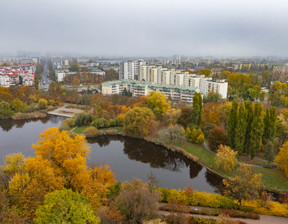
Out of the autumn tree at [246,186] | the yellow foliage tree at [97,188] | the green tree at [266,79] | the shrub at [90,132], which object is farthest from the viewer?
the green tree at [266,79]

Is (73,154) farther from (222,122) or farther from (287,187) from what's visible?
(222,122)

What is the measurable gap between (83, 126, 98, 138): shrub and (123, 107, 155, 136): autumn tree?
336cm

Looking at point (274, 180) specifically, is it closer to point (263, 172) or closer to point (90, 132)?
point (263, 172)

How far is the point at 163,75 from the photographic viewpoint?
44.5 meters

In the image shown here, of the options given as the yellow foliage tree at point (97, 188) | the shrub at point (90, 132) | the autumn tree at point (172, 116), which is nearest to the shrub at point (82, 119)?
the shrub at point (90, 132)

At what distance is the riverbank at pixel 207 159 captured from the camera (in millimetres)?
13323

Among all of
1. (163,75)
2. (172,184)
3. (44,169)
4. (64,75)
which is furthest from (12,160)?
(64,75)

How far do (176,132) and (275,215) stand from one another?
958 centimetres

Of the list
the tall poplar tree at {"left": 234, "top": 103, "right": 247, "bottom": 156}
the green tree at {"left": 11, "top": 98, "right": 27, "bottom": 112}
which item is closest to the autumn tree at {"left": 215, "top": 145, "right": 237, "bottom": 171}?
the tall poplar tree at {"left": 234, "top": 103, "right": 247, "bottom": 156}

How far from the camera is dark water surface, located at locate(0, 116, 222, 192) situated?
14.8m

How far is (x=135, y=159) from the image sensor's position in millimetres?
18125

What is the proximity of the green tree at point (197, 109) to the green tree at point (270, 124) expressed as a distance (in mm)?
6556

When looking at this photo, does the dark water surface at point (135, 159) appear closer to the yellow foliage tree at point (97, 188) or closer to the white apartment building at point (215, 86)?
the yellow foliage tree at point (97, 188)

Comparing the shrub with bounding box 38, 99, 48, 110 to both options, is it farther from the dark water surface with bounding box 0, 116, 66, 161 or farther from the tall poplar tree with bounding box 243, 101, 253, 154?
the tall poplar tree with bounding box 243, 101, 253, 154
